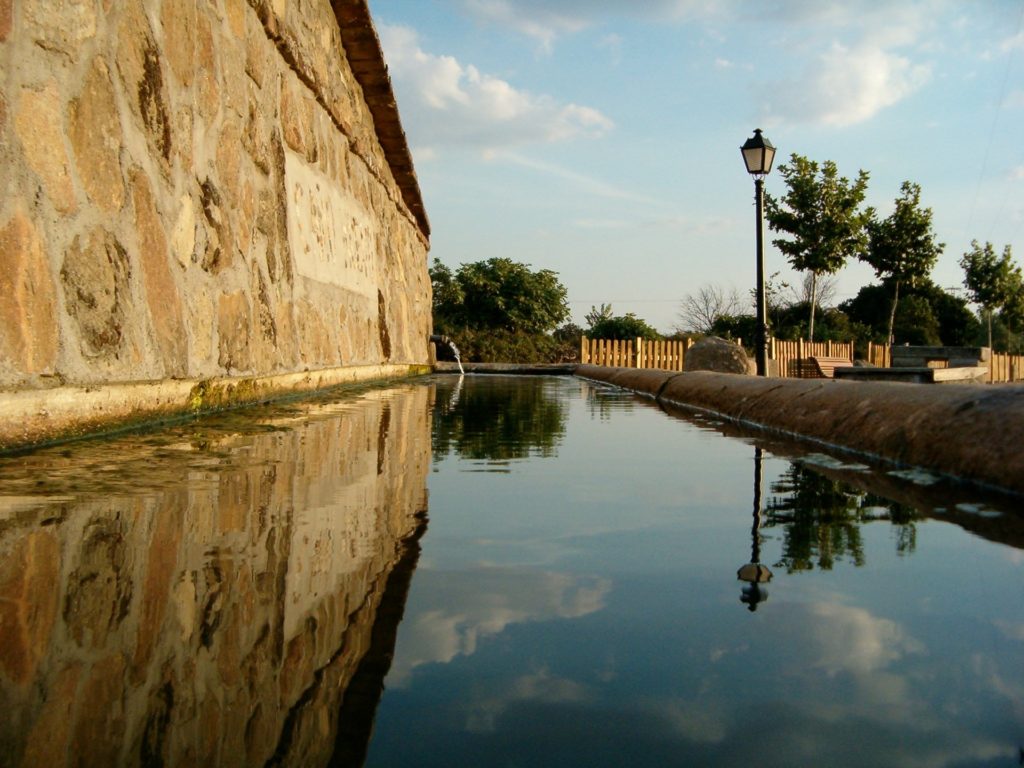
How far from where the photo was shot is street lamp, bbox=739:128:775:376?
10.7 meters

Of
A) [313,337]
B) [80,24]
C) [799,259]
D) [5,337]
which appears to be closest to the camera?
[5,337]

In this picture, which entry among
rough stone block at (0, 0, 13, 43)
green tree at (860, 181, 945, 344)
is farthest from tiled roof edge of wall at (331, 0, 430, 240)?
green tree at (860, 181, 945, 344)

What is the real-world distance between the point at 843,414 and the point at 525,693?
3.12m

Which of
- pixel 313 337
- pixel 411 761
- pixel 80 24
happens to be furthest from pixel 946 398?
pixel 313 337

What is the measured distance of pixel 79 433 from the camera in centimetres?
320

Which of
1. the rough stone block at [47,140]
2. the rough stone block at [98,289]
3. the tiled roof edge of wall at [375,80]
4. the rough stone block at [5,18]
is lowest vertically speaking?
the rough stone block at [98,289]

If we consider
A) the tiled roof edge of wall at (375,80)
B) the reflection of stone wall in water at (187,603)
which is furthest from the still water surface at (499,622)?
the tiled roof edge of wall at (375,80)

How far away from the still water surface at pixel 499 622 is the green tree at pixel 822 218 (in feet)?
110

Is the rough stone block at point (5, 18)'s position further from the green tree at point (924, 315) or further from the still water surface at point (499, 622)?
the green tree at point (924, 315)

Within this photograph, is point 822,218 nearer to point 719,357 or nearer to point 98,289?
point 719,357

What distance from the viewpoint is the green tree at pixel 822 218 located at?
3359 centimetres

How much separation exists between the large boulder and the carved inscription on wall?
6770 mm

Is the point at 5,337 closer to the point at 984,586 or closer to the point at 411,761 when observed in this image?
the point at 411,761

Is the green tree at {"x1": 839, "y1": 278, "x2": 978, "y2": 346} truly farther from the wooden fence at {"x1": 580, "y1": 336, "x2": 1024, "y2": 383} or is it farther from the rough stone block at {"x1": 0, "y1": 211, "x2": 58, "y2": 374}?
the rough stone block at {"x1": 0, "y1": 211, "x2": 58, "y2": 374}
